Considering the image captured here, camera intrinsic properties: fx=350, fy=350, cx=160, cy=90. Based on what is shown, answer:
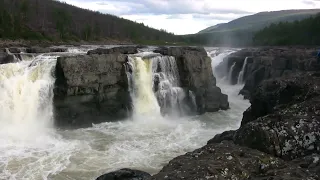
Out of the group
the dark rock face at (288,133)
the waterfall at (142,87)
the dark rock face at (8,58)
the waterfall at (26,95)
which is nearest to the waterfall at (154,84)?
the waterfall at (142,87)

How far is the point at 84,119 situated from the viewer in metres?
29.5

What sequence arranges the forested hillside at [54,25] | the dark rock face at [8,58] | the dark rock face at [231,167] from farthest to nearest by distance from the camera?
the forested hillside at [54,25]
the dark rock face at [8,58]
the dark rock face at [231,167]

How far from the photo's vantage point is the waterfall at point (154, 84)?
32.9 m

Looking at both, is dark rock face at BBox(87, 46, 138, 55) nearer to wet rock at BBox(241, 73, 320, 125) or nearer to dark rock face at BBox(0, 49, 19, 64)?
dark rock face at BBox(0, 49, 19, 64)

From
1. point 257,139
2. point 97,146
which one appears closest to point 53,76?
point 97,146

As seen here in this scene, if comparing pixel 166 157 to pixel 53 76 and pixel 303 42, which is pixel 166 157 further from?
pixel 303 42

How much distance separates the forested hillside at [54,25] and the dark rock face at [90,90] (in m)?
45.7

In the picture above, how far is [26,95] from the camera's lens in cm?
2791

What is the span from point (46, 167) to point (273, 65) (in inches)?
1456

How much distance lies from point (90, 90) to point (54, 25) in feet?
311

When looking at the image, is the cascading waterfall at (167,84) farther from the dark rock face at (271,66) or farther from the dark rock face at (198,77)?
the dark rock face at (271,66)

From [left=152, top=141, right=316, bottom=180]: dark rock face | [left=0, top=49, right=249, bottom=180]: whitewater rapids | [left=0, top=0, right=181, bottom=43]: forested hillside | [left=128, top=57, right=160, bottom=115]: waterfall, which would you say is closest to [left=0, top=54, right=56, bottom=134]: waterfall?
[left=0, top=49, right=249, bottom=180]: whitewater rapids

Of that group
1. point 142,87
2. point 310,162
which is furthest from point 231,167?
point 142,87

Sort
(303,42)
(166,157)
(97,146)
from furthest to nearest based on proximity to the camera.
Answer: (303,42) → (97,146) → (166,157)
